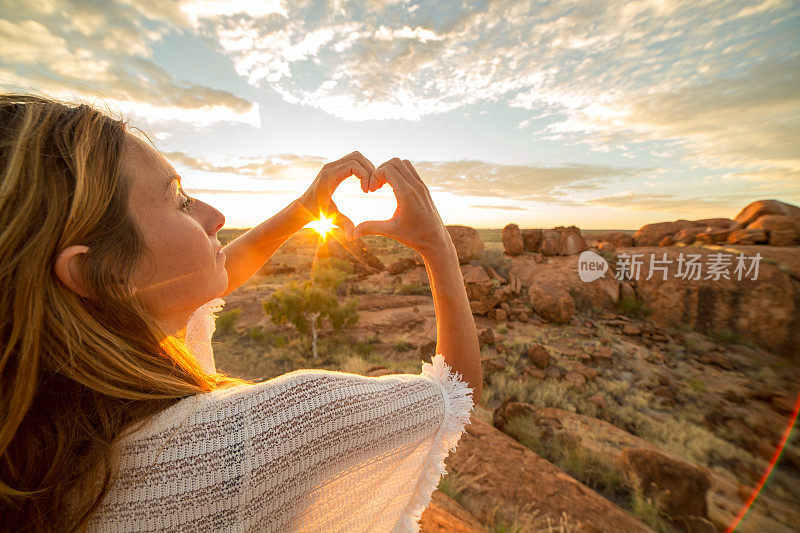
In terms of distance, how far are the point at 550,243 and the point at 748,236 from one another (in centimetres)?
692

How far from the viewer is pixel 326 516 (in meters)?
0.96

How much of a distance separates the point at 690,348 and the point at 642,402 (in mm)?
4712

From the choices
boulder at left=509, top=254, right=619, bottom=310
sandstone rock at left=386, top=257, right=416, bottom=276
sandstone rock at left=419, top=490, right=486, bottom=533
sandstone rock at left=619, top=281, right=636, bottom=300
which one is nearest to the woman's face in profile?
sandstone rock at left=419, top=490, right=486, bottom=533

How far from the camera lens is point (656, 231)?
17359 millimetres

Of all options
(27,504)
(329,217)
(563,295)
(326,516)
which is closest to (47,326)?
(27,504)

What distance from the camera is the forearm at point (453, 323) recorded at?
1.17 m

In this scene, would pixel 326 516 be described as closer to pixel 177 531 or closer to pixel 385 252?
pixel 177 531

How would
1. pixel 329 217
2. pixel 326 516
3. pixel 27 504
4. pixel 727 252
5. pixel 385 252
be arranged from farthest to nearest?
1. pixel 385 252
2. pixel 727 252
3. pixel 329 217
4. pixel 326 516
5. pixel 27 504

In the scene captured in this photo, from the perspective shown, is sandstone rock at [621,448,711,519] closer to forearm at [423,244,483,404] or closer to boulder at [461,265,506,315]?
forearm at [423,244,483,404]

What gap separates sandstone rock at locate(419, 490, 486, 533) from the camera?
2.45m

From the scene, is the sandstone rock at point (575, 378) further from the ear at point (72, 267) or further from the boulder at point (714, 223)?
the boulder at point (714, 223)

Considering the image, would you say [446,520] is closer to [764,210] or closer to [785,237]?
[785,237]

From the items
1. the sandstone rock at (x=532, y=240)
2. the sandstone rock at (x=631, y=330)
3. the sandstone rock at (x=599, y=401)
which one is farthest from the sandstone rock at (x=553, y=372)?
the sandstone rock at (x=532, y=240)

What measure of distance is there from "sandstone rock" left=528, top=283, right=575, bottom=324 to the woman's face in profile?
1194cm
